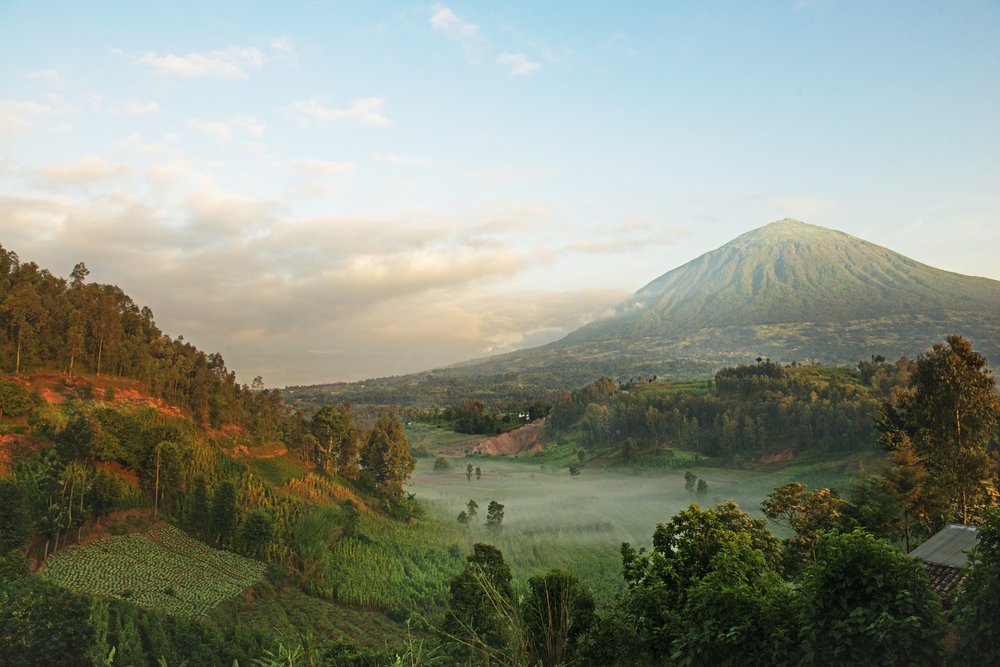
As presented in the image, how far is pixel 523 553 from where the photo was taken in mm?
43594

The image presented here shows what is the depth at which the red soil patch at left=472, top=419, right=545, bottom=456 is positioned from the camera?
3632 inches

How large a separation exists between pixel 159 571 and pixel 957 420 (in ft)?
99.3

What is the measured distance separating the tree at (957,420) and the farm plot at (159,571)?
2650 centimetres

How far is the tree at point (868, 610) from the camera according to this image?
8.80 m

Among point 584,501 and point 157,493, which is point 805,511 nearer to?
point 157,493

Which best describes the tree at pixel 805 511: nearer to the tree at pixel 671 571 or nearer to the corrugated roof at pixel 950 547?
the tree at pixel 671 571

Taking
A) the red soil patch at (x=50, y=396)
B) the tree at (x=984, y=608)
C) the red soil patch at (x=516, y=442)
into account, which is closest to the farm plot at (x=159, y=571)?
the red soil patch at (x=50, y=396)

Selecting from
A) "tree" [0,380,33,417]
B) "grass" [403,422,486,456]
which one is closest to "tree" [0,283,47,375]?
"tree" [0,380,33,417]

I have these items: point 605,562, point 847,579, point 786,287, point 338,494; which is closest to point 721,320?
point 786,287

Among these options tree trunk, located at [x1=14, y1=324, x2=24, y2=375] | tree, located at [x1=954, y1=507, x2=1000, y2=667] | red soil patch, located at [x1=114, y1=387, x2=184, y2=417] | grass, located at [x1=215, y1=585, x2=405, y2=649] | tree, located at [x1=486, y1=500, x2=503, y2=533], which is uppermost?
tree trunk, located at [x1=14, y1=324, x2=24, y2=375]

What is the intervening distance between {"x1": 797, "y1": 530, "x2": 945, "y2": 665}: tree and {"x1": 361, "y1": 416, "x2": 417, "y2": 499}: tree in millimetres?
32922

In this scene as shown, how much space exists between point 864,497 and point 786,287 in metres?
185

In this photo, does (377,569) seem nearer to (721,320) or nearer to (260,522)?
(260,522)

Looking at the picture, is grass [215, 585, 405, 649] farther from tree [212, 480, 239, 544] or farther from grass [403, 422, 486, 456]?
grass [403, 422, 486, 456]
